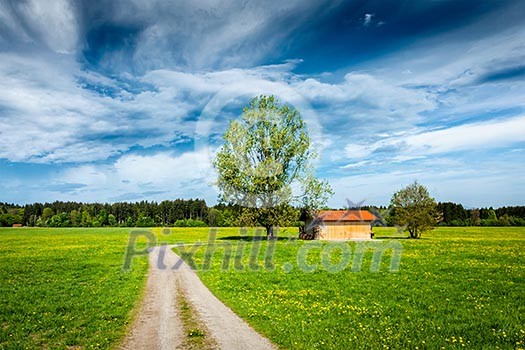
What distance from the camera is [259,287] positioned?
19.0 metres

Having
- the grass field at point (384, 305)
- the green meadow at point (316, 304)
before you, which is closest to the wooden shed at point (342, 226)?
the green meadow at point (316, 304)

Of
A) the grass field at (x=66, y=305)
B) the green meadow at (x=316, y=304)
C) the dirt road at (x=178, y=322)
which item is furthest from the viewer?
the grass field at (x=66, y=305)

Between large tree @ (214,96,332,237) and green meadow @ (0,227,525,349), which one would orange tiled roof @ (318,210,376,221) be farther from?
green meadow @ (0,227,525,349)

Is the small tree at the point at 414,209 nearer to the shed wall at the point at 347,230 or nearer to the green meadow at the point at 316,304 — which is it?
the shed wall at the point at 347,230

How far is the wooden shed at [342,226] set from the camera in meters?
63.2

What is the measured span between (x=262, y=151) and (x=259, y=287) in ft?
125

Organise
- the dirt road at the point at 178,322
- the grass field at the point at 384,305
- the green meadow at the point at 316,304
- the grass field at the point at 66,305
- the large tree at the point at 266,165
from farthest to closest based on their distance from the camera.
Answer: the large tree at the point at 266,165 < the grass field at the point at 66,305 < the green meadow at the point at 316,304 < the grass field at the point at 384,305 < the dirt road at the point at 178,322

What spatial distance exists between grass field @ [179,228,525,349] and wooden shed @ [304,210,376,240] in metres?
37.4

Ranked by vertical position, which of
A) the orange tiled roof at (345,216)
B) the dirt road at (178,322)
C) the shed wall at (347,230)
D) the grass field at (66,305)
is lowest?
the grass field at (66,305)

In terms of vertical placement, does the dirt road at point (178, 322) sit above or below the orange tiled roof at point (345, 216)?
below

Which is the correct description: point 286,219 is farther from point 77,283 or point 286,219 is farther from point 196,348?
point 196,348

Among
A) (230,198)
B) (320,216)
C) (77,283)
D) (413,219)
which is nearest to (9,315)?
(77,283)

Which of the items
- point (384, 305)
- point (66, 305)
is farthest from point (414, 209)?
point (66, 305)

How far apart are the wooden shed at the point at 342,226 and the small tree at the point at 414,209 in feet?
38.4
